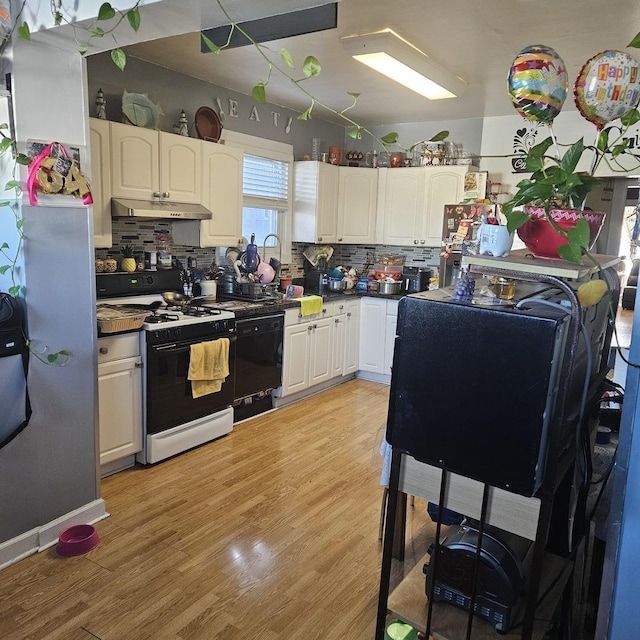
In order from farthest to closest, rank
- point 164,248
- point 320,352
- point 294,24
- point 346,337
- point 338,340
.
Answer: point 346,337 → point 338,340 → point 320,352 → point 164,248 → point 294,24

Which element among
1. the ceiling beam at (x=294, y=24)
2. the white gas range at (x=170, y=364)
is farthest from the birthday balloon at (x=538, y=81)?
the white gas range at (x=170, y=364)

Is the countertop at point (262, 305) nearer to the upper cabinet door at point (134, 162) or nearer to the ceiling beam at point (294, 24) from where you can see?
the upper cabinet door at point (134, 162)

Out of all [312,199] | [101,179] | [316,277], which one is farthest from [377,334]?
[101,179]

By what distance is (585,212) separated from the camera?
5.09 ft

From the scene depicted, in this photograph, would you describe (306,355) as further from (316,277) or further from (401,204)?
(401,204)

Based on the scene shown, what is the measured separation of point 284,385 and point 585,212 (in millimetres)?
3203

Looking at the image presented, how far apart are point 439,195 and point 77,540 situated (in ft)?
13.5

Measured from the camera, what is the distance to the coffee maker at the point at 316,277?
5.43 meters

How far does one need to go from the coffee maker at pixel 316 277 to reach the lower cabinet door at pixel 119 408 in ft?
8.09

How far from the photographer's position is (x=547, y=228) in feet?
4.89

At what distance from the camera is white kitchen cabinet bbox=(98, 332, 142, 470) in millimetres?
3041

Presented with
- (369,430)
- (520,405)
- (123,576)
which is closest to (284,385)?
(369,430)

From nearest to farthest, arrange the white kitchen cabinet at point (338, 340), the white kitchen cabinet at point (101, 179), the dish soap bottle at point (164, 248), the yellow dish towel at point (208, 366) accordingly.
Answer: the white kitchen cabinet at point (101, 179) < the yellow dish towel at point (208, 366) < the dish soap bottle at point (164, 248) < the white kitchen cabinet at point (338, 340)

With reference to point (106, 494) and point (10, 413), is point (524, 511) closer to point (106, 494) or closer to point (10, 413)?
point (10, 413)
